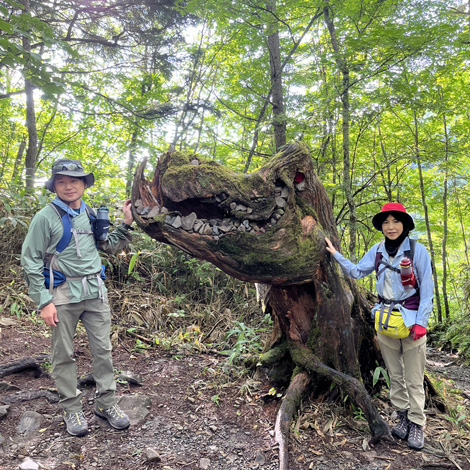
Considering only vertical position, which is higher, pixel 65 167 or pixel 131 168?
pixel 131 168

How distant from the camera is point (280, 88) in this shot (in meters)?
7.84

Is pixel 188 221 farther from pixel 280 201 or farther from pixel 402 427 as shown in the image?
pixel 402 427

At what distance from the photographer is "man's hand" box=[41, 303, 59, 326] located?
3.04 metres

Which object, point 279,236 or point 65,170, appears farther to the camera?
point 279,236

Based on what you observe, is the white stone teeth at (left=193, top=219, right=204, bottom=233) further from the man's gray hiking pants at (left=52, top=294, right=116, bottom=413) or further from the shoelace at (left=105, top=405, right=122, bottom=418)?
the shoelace at (left=105, top=405, right=122, bottom=418)

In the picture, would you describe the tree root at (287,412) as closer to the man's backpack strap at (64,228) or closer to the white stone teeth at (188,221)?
the white stone teeth at (188,221)

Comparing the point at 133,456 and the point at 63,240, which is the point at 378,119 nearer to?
the point at 63,240

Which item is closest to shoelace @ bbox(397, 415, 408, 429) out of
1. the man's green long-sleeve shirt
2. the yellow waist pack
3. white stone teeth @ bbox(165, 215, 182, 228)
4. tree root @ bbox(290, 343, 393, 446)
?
tree root @ bbox(290, 343, 393, 446)

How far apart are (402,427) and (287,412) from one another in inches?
51.3

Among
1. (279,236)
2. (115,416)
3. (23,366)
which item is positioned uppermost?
(279,236)

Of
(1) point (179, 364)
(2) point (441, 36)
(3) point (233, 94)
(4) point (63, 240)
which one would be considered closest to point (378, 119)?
(2) point (441, 36)

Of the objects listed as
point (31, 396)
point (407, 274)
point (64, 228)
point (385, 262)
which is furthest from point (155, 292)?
point (407, 274)

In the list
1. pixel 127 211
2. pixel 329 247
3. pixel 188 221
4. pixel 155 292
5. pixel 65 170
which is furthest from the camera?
pixel 155 292

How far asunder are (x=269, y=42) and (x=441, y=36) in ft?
12.0
